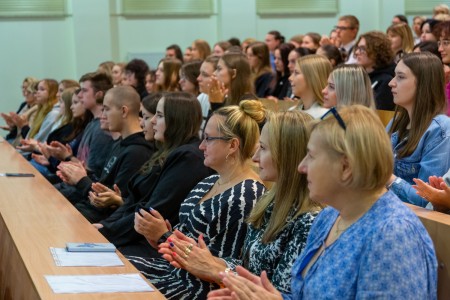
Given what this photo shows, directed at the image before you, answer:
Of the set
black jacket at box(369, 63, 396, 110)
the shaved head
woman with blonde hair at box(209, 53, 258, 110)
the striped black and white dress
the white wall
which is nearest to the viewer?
the striped black and white dress

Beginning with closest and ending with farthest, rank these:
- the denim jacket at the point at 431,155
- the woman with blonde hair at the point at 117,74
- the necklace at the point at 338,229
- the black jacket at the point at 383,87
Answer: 1. the necklace at the point at 338,229
2. the denim jacket at the point at 431,155
3. the black jacket at the point at 383,87
4. the woman with blonde hair at the point at 117,74

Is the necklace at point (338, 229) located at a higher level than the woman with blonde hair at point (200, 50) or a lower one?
lower

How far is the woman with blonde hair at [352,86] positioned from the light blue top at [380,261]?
8.45 feet

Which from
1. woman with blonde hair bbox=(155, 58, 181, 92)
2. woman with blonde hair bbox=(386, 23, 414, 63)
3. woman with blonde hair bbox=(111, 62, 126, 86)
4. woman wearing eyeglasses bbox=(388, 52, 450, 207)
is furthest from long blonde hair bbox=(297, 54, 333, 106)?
woman with blonde hair bbox=(111, 62, 126, 86)

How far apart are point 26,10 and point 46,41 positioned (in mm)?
544

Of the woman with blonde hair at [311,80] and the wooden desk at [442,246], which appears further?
the woman with blonde hair at [311,80]

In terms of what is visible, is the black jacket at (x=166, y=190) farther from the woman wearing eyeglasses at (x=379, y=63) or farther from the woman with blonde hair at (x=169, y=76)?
the woman with blonde hair at (x=169, y=76)

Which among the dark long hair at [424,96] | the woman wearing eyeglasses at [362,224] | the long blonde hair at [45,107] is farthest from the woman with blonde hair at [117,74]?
the woman wearing eyeglasses at [362,224]

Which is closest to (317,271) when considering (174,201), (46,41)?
(174,201)

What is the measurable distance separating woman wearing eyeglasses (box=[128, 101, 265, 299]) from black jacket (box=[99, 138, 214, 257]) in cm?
35

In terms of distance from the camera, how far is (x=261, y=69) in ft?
29.6

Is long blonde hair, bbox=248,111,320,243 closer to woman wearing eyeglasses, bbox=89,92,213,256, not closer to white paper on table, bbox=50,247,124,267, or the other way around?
white paper on table, bbox=50,247,124,267

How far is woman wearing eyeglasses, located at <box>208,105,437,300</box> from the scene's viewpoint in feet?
7.20

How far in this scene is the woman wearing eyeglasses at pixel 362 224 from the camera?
2.19 metres
